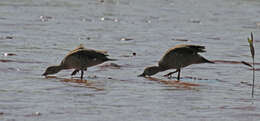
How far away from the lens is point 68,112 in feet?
25.4

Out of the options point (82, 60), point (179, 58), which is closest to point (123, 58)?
point (179, 58)

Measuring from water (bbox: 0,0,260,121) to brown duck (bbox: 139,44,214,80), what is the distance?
26 cm

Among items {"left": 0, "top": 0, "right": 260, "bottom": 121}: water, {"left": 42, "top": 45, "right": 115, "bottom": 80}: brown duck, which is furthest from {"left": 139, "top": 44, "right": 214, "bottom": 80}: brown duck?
{"left": 42, "top": 45, "right": 115, "bottom": 80}: brown duck

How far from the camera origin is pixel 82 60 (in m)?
10.6

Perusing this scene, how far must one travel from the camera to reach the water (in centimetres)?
800

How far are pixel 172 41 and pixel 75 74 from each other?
465 cm

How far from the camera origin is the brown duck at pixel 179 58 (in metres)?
10.8

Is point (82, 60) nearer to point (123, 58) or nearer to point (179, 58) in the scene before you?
point (179, 58)

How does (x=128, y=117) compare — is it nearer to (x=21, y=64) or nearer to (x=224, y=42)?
(x=21, y=64)

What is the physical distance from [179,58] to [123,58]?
1754 mm

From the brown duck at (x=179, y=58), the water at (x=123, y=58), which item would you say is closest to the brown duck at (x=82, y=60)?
the water at (x=123, y=58)

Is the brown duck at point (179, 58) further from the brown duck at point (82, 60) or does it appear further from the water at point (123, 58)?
the brown duck at point (82, 60)

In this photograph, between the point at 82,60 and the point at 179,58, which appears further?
the point at 179,58

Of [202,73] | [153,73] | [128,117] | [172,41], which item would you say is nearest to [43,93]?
[128,117]
